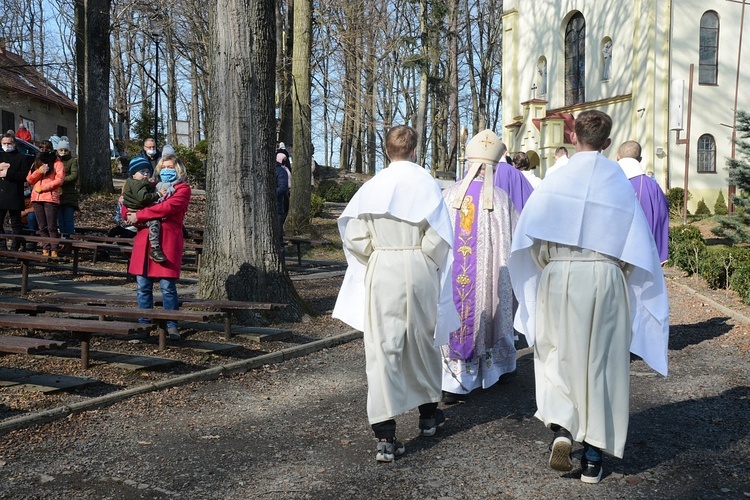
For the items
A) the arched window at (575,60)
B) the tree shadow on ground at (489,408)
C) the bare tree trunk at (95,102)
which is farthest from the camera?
the arched window at (575,60)

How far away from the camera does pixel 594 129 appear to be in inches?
196

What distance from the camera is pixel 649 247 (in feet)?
16.4

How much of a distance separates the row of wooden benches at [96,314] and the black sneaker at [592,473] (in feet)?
11.5

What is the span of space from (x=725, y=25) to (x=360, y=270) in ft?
Answer: 111

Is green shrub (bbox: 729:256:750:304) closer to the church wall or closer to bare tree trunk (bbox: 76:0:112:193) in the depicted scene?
bare tree trunk (bbox: 76:0:112:193)

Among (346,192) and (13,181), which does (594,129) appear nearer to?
(13,181)

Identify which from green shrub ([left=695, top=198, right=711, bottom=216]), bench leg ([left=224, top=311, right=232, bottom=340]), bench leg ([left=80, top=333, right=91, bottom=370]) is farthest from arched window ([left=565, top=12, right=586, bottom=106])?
bench leg ([left=80, top=333, right=91, bottom=370])

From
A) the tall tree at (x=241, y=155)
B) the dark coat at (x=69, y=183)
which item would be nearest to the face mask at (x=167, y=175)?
the tall tree at (x=241, y=155)

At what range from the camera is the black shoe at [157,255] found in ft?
26.5

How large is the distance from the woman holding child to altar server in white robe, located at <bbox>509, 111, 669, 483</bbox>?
408cm

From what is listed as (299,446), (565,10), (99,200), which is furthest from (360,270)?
(565,10)

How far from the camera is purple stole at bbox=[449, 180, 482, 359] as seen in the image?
22.8ft

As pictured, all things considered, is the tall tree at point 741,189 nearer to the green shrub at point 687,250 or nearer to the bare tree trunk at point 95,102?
the green shrub at point 687,250

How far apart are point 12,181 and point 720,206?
25838 millimetres
